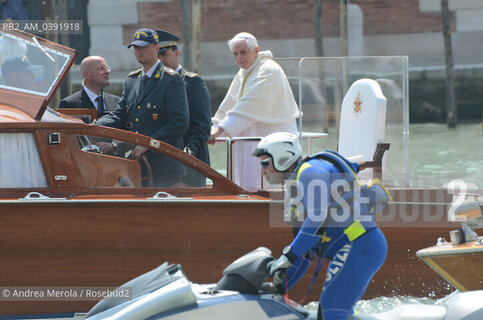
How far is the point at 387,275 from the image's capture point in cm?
702

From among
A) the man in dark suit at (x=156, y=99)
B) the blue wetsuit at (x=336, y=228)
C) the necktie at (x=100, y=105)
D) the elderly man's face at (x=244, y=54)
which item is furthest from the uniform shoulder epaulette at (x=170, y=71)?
the blue wetsuit at (x=336, y=228)

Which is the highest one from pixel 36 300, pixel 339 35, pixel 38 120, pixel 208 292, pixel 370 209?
pixel 339 35

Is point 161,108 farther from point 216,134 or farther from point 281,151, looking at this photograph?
point 281,151

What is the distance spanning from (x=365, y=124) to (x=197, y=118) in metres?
1.46

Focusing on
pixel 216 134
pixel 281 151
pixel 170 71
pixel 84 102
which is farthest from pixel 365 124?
pixel 281 151

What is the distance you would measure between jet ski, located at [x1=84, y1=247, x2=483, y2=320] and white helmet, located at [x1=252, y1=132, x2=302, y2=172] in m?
0.53

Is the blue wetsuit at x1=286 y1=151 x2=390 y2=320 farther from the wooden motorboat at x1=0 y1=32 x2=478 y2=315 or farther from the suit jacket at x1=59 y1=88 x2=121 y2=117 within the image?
the suit jacket at x1=59 y1=88 x2=121 y2=117

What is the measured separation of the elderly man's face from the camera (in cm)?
784

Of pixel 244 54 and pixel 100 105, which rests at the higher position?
pixel 244 54

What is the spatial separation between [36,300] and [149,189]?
1.18m

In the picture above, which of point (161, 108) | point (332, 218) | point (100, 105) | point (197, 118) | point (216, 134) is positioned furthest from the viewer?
point (100, 105)

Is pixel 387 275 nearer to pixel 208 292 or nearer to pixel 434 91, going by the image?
pixel 208 292

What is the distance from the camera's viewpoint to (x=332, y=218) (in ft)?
16.1

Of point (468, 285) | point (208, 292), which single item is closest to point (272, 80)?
point (468, 285)
